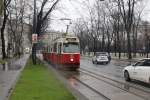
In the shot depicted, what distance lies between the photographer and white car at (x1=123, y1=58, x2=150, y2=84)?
18.9m

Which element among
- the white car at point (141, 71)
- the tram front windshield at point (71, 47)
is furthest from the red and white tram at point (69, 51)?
the white car at point (141, 71)

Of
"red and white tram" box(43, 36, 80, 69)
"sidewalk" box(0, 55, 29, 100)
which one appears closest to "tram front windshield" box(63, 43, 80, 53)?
"red and white tram" box(43, 36, 80, 69)

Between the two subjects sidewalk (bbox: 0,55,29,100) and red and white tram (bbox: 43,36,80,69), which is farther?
red and white tram (bbox: 43,36,80,69)

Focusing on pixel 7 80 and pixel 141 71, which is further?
pixel 7 80

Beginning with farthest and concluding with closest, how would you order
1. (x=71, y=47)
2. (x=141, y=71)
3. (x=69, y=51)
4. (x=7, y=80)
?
(x=71, y=47), (x=69, y=51), (x=7, y=80), (x=141, y=71)

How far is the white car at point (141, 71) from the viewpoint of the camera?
18.9 meters

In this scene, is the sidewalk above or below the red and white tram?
below

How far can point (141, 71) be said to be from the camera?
64.4 feet

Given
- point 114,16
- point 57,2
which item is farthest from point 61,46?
point 114,16

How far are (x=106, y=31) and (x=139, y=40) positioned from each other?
47.2 meters

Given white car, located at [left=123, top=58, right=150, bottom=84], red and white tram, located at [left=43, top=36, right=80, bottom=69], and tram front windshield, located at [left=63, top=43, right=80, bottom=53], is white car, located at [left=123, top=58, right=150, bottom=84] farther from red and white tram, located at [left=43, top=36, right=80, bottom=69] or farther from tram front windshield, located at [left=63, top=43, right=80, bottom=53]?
tram front windshield, located at [left=63, top=43, right=80, bottom=53]

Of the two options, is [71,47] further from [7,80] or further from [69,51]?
[7,80]

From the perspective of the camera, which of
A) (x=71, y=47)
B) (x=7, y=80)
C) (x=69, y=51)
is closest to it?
(x=7, y=80)

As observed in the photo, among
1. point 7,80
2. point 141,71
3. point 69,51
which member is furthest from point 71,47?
point 141,71
